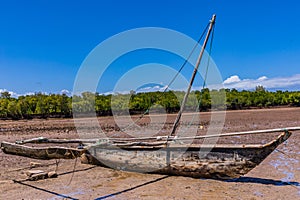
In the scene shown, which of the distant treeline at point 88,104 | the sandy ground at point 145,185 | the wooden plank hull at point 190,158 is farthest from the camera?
the distant treeline at point 88,104

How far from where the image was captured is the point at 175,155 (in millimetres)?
7059

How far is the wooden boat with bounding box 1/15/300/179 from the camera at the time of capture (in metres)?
6.20

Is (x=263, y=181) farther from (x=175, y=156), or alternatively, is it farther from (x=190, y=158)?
(x=175, y=156)

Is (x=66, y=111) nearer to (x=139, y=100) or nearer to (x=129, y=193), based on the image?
(x=139, y=100)

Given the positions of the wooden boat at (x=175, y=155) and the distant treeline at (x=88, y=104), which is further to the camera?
the distant treeline at (x=88, y=104)

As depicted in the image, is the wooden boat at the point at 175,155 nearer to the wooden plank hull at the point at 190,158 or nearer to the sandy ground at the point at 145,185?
the wooden plank hull at the point at 190,158

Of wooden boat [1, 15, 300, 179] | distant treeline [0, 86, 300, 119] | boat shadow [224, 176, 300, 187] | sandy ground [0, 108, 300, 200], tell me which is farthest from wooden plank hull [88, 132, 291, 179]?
distant treeline [0, 86, 300, 119]

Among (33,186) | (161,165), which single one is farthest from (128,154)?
(33,186)

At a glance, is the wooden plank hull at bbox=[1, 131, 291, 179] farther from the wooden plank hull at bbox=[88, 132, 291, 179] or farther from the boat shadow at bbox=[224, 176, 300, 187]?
the boat shadow at bbox=[224, 176, 300, 187]

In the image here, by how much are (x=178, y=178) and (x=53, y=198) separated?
299 cm

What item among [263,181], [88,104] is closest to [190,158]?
[263,181]

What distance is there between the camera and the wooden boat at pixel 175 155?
6199mm

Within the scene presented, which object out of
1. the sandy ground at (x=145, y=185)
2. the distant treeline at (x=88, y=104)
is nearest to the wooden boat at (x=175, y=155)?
the sandy ground at (x=145, y=185)

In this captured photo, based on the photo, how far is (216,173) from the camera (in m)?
6.77
